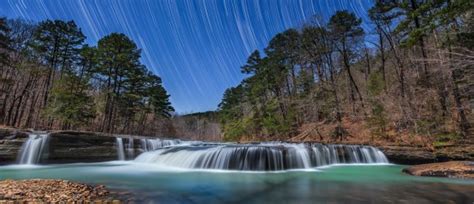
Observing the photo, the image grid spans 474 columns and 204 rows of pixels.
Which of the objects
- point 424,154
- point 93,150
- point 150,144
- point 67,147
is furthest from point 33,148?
point 424,154

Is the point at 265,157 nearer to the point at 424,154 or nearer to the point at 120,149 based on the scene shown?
the point at 424,154

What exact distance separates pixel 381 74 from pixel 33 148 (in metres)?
26.6

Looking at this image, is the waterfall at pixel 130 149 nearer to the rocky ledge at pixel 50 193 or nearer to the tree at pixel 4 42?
the rocky ledge at pixel 50 193

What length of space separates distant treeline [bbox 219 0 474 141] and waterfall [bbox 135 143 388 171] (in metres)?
4.19

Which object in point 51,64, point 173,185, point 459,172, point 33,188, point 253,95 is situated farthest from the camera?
point 253,95

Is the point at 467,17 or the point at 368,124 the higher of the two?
the point at 467,17

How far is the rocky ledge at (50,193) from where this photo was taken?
4781 millimetres

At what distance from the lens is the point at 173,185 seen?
782 cm

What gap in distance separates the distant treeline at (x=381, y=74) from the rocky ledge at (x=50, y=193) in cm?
1036

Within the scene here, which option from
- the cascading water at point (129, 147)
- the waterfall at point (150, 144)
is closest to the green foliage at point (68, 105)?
the cascading water at point (129, 147)

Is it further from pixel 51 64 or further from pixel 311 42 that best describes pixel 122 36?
pixel 311 42

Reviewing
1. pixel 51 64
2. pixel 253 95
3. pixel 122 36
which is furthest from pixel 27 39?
pixel 253 95

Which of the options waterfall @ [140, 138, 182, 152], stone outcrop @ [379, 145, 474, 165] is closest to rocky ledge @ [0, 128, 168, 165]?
waterfall @ [140, 138, 182, 152]

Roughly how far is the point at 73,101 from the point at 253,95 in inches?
807
